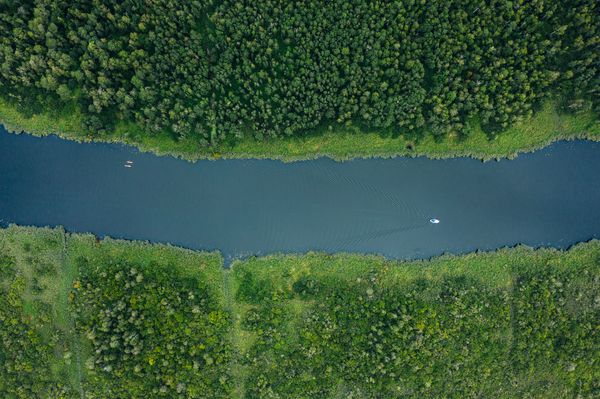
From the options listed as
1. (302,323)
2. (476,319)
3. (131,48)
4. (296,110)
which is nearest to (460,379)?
(476,319)

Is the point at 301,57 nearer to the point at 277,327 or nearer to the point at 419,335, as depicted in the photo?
the point at 277,327

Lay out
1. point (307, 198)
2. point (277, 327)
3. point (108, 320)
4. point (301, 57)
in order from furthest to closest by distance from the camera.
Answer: point (307, 198) → point (277, 327) → point (108, 320) → point (301, 57)

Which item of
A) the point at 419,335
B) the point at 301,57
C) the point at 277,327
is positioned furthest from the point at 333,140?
the point at 419,335

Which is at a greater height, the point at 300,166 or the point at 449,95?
the point at 449,95

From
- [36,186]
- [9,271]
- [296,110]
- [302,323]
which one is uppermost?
[296,110]

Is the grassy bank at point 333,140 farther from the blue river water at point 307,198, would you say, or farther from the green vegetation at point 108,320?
the green vegetation at point 108,320

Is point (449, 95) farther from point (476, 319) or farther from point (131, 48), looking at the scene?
point (131, 48)
